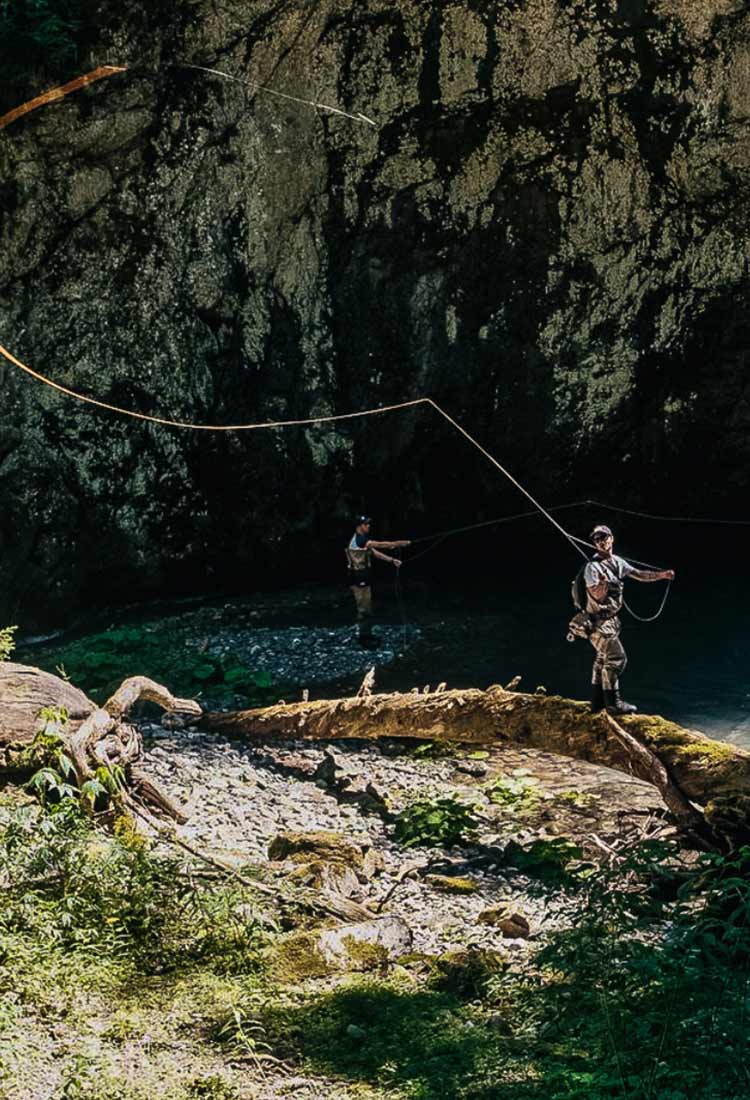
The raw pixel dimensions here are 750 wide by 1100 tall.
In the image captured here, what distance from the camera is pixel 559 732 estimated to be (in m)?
10.4

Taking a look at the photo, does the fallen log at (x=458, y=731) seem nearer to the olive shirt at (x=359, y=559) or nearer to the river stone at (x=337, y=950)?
the river stone at (x=337, y=950)

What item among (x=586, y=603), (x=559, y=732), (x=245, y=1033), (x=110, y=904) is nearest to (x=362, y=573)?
(x=559, y=732)

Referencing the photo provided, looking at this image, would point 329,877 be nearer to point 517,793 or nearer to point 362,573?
point 517,793

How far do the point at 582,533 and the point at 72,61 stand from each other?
10.6 meters

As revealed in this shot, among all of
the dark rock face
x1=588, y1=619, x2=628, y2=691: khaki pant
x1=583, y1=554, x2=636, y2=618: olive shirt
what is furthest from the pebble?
the dark rock face

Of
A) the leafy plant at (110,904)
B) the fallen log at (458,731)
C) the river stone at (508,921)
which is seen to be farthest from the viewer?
the fallen log at (458,731)

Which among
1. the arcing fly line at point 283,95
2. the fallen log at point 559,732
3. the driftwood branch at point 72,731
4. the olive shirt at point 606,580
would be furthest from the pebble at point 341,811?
the arcing fly line at point 283,95

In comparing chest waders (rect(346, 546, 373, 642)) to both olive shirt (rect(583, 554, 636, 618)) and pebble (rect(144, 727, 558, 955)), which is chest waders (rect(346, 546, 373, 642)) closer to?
pebble (rect(144, 727, 558, 955))

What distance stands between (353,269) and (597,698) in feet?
33.8

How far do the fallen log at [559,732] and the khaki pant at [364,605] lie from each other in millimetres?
4184

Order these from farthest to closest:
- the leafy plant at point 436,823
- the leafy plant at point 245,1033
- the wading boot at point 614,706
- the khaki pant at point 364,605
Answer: the khaki pant at point 364,605 < the wading boot at point 614,706 < the leafy plant at point 436,823 < the leafy plant at point 245,1033

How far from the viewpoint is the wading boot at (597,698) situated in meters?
10.1

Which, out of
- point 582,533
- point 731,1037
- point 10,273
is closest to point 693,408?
point 582,533

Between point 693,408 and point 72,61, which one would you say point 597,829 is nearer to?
point 693,408
